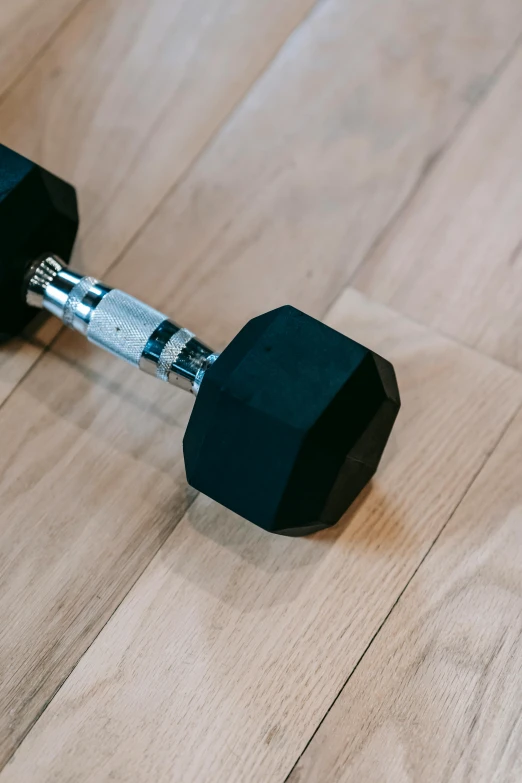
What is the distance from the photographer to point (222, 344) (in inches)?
29.8

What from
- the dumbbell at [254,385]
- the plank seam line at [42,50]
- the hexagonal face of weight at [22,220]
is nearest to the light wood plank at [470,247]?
the dumbbell at [254,385]

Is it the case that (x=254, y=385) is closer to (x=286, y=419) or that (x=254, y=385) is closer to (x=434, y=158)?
(x=286, y=419)

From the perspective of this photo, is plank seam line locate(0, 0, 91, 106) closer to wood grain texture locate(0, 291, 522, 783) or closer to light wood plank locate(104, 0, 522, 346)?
light wood plank locate(104, 0, 522, 346)

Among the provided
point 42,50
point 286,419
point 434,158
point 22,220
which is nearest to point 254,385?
point 286,419

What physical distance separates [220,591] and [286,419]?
0.63ft

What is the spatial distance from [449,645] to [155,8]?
787 mm

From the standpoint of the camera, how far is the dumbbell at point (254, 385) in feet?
1.94

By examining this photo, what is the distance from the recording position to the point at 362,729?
2.06ft

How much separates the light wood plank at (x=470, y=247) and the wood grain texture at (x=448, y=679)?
19 centimetres

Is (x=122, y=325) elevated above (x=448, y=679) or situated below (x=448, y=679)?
above

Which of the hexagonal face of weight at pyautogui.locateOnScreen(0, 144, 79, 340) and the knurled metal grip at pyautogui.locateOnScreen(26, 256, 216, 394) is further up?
the hexagonal face of weight at pyautogui.locateOnScreen(0, 144, 79, 340)

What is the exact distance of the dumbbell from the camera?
0.59 metres

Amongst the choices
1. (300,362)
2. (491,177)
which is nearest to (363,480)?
(300,362)

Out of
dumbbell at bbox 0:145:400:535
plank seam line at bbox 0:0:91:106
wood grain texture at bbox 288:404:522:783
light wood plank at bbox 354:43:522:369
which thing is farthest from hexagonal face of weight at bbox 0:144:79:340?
wood grain texture at bbox 288:404:522:783
